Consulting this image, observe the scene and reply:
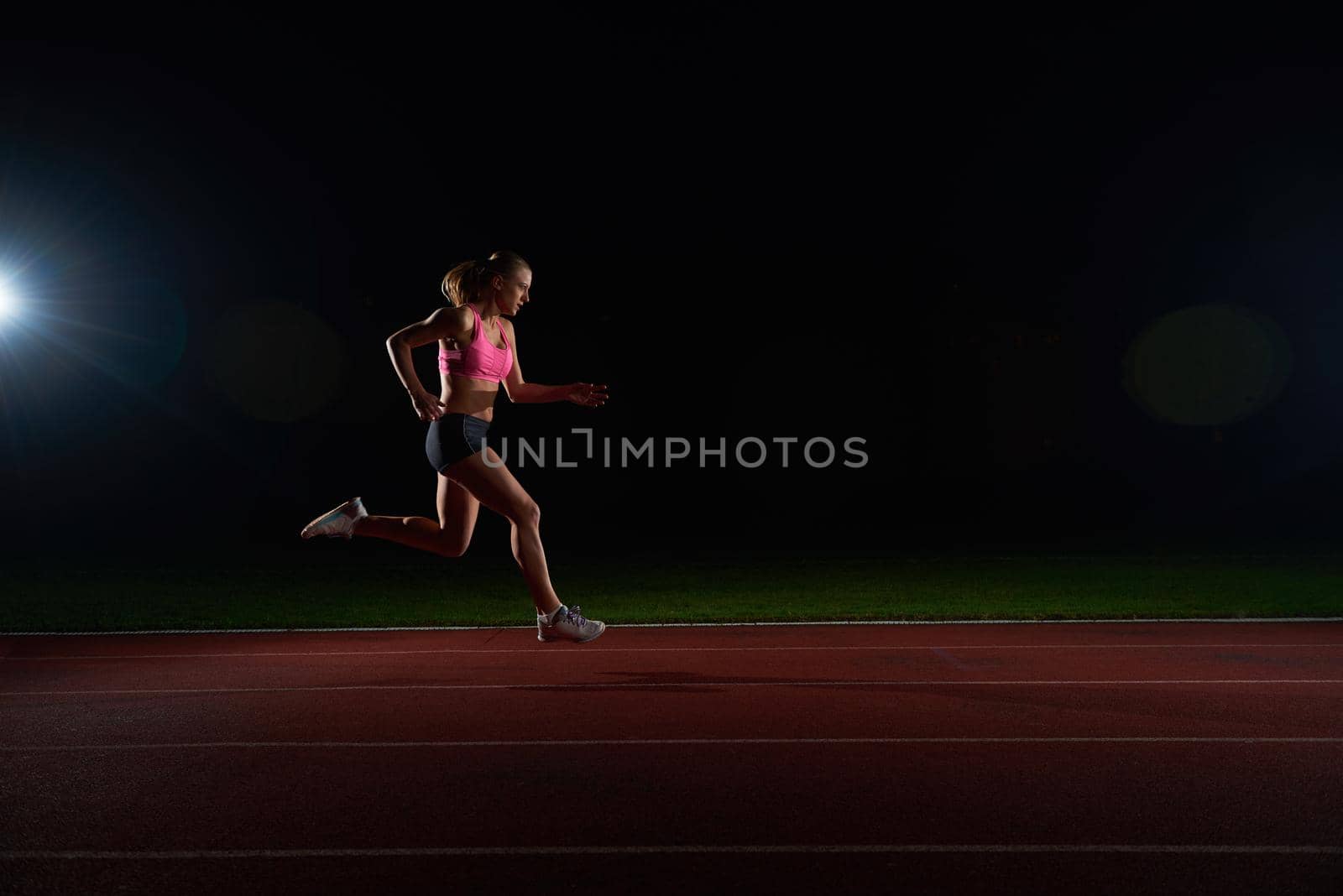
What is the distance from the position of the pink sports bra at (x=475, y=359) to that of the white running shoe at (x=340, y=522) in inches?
33.7

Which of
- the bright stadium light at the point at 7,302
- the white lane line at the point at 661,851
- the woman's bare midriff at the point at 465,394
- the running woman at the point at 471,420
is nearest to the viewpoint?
the white lane line at the point at 661,851

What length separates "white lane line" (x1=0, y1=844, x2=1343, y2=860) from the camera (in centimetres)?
306

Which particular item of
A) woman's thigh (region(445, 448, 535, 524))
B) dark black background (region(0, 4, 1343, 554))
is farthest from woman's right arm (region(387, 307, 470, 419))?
dark black background (region(0, 4, 1343, 554))

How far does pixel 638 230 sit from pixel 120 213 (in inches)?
386

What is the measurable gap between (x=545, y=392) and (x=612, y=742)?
1853 millimetres

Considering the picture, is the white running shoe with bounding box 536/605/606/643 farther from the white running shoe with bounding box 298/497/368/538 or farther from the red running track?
the white running shoe with bounding box 298/497/368/538

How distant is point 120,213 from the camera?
1992 cm

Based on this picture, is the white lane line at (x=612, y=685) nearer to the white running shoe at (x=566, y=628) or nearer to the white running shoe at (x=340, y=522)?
the white running shoe at (x=566, y=628)

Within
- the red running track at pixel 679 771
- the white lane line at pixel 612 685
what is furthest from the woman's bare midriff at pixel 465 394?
the white lane line at pixel 612 685

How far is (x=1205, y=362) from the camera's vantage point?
22141 mm

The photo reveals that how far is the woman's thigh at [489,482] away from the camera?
5012 mm

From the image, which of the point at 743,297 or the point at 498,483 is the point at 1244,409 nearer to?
the point at 743,297

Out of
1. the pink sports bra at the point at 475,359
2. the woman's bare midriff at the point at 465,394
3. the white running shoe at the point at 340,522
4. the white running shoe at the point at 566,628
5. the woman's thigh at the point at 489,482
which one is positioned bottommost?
the white running shoe at the point at 566,628

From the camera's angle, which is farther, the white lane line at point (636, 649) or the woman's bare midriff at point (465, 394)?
the white lane line at point (636, 649)
